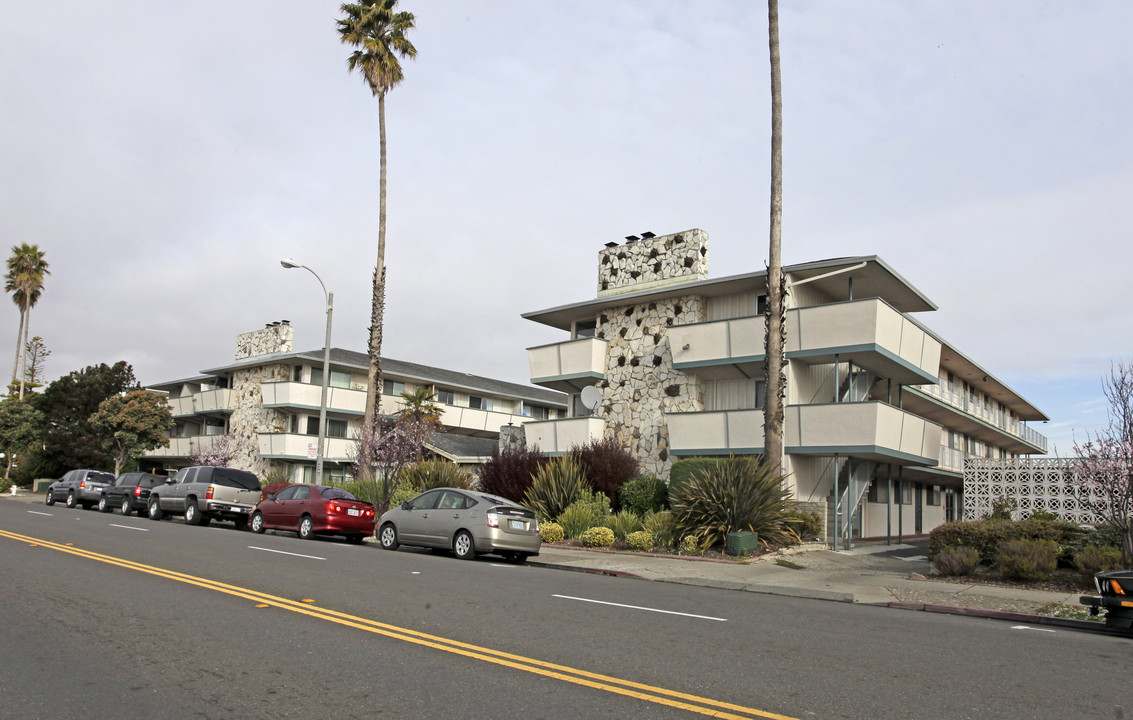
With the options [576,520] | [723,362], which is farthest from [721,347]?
[576,520]

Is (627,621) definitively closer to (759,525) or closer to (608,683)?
(608,683)

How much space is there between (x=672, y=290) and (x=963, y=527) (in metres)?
12.2

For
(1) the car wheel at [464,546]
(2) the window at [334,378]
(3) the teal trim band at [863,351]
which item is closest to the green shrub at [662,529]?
(1) the car wheel at [464,546]

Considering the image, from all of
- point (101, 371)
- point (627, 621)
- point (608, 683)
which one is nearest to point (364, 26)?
point (627, 621)

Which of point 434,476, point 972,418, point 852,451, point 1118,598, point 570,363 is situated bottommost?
point 1118,598

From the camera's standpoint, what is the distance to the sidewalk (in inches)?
503

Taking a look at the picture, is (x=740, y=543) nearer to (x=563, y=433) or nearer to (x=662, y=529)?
(x=662, y=529)

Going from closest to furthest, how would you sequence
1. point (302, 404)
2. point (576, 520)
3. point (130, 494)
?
point (576, 520) → point (130, 494) → point (302, 404)

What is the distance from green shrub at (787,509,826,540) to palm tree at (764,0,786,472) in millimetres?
1695

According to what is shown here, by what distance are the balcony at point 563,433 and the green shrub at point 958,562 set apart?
43.4 feet

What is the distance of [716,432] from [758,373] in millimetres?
2533

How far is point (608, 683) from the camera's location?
655 cm

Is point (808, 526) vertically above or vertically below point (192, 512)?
above

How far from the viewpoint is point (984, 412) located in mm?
40031
